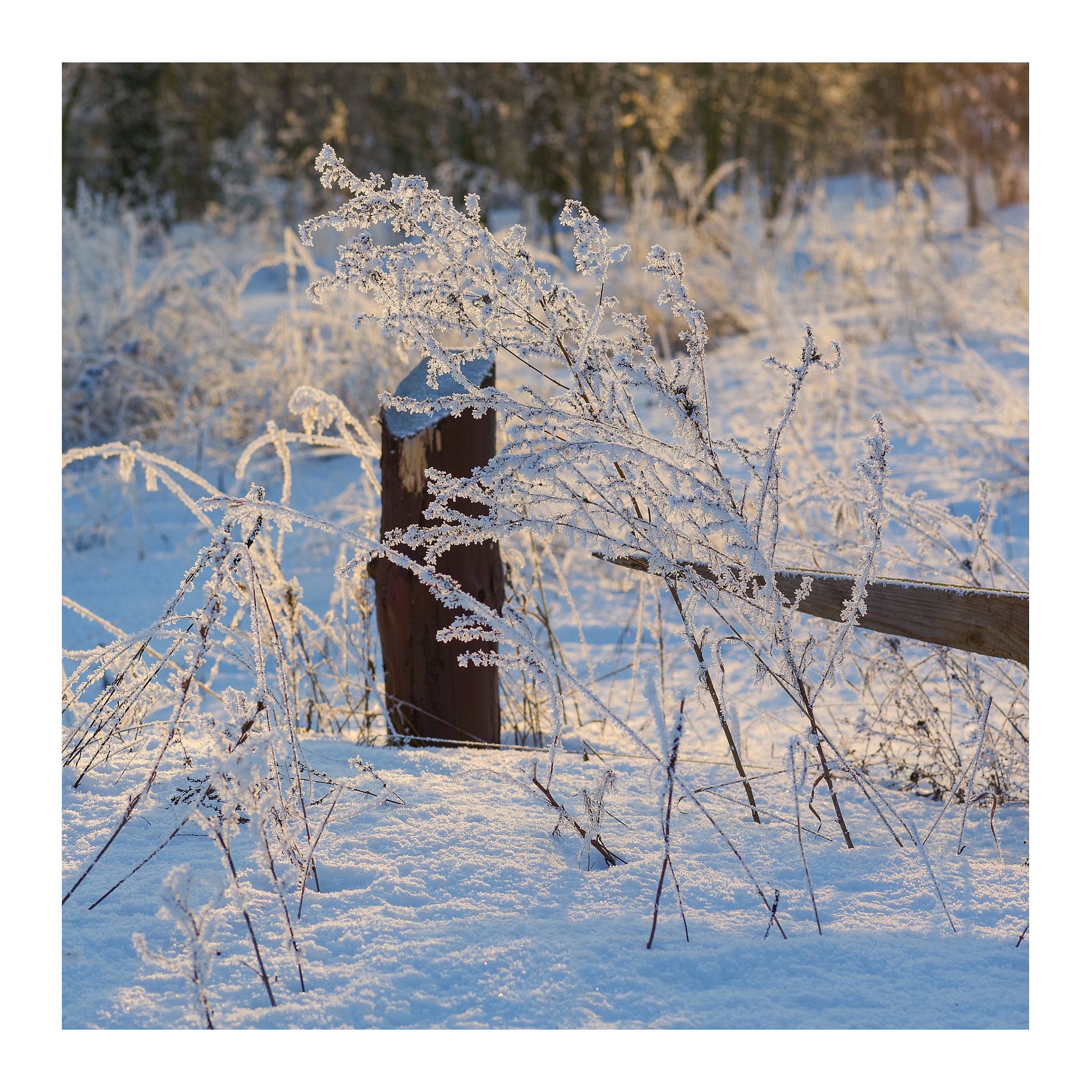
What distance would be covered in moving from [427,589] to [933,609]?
0.88 metres

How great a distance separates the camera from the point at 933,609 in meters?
1.34

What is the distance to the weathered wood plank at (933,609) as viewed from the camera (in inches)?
A: 51.4

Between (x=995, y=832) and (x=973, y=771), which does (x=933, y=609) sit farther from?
(x=995, y=832)

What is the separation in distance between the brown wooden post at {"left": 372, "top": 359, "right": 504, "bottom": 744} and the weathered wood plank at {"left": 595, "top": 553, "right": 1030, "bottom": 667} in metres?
0.44

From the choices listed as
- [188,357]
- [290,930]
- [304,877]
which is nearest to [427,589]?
[304,877]

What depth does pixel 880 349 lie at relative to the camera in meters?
5.54

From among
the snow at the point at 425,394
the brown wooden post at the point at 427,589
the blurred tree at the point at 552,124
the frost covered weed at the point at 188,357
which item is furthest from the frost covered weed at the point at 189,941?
the blurred tree at the point at 552,124

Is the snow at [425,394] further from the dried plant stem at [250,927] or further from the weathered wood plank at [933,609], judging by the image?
the dried plant stem at [250,927]

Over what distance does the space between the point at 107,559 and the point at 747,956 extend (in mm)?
3378

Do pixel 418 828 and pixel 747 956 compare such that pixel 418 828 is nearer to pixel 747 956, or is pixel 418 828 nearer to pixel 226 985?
pixel 226 985

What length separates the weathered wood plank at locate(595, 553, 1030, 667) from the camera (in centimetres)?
130

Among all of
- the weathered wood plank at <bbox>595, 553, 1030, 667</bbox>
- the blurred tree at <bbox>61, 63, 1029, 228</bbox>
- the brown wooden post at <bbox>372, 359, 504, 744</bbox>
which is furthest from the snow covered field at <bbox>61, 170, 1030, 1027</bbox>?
the blurred tree at <bbox>61, 63, 1029, 228</bbox>

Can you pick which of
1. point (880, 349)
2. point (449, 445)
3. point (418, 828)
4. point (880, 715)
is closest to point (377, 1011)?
point (418, 828)

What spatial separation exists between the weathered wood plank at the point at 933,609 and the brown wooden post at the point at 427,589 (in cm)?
44
